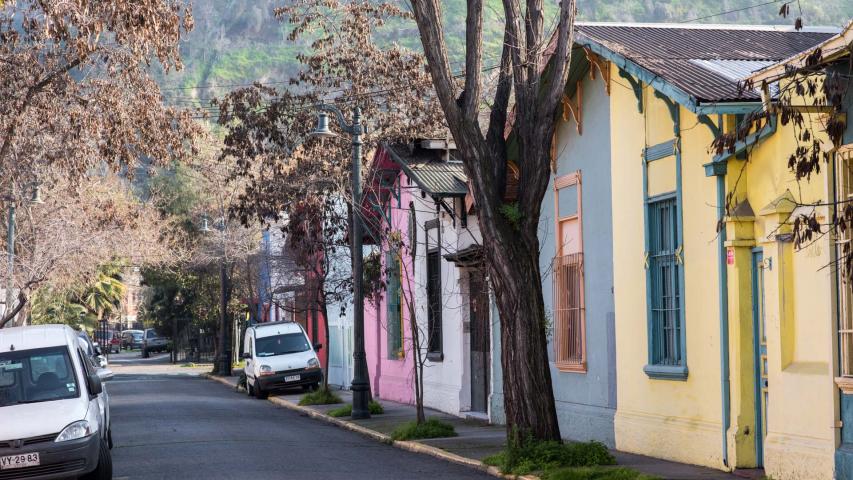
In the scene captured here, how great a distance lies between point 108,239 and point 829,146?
3118cm

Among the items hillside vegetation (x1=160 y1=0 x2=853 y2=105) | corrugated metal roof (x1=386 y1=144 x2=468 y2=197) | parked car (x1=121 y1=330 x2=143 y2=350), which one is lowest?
parked car (x1=121 y1=330 x2=143 y2=350)

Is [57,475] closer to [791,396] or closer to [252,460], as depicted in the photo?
[252,460]

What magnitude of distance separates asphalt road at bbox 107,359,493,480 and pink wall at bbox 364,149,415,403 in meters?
2.70

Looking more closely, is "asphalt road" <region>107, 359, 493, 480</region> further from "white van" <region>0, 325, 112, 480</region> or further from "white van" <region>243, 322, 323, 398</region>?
"white van" <region>243, 322, 323, 398</region>

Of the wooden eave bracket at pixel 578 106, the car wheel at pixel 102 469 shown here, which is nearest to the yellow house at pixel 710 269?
the wooden eave bracket at pixel 578 106

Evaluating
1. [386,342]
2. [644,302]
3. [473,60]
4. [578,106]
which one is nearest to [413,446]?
[644,302]

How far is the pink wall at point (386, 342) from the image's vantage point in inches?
1101

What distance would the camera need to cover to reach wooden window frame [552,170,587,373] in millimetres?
18125

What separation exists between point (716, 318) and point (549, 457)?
7.97 feet

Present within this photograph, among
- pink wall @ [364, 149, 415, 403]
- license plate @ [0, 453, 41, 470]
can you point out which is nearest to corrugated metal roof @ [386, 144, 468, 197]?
pink wall @ [364, 149, 415, 403]

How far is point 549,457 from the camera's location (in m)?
13.8

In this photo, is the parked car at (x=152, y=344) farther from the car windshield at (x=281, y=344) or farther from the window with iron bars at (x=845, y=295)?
the window with iron bars at (x=845, y=295)

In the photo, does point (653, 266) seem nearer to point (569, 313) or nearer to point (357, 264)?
point (569, 313)

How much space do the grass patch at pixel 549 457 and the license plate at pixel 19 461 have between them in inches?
200
